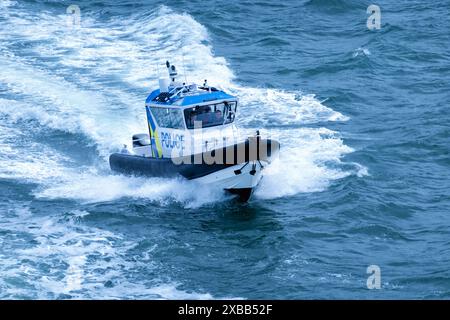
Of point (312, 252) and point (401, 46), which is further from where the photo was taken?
point (401, 46)

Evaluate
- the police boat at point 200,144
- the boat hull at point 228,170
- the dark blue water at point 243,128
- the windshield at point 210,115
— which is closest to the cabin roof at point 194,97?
the police boat at point 200,144

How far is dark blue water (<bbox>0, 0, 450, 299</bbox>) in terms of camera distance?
2452cm

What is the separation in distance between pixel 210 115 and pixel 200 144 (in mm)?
953

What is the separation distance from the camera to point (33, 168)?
106 ft

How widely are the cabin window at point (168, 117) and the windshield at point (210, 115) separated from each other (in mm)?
280

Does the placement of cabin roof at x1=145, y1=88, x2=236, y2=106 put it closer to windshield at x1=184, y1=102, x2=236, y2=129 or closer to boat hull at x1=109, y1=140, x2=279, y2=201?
windshield at x1=184, y1=102, x2=236, y2=129

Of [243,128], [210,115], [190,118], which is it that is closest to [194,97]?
[190,118]

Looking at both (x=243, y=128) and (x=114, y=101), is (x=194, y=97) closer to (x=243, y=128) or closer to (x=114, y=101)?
(x=243, y=128)

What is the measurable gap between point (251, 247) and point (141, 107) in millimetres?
12423

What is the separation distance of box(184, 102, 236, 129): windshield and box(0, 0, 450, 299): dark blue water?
1.75 m

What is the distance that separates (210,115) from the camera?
96.9ft

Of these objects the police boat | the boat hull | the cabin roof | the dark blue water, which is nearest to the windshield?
the police boat
